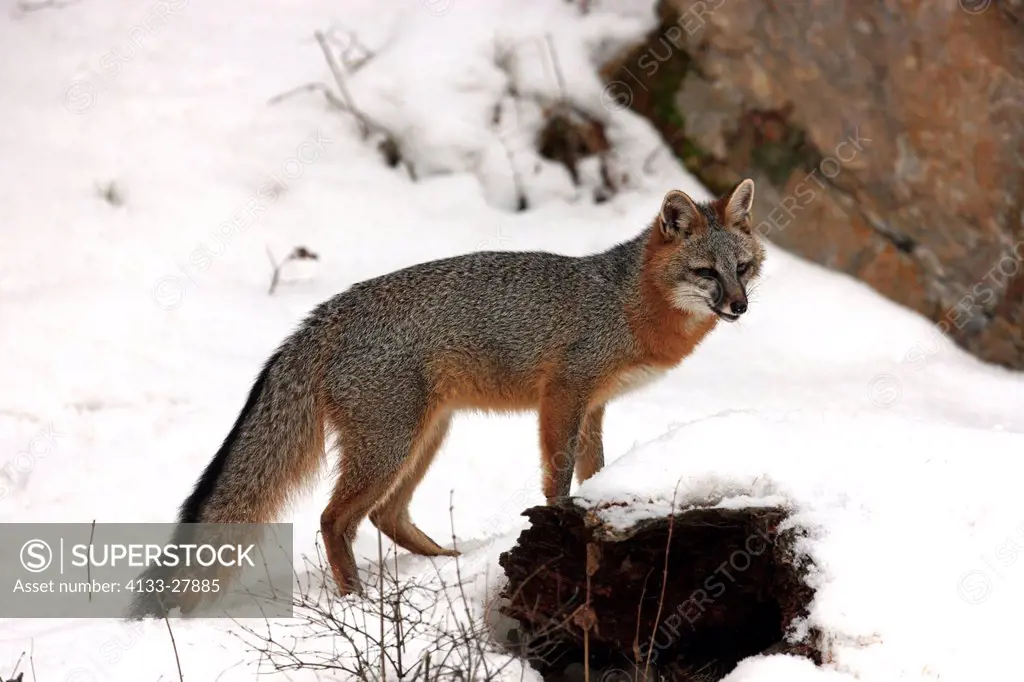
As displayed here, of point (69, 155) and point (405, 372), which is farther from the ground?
point (405, 372)

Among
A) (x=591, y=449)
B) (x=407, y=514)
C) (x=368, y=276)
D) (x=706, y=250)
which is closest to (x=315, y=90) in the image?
(x=368, y=276)

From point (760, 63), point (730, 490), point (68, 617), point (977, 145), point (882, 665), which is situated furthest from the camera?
point (760, 63)

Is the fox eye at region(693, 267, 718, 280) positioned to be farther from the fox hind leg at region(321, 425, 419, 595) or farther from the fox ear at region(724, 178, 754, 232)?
the fox hind leg at region(321, 425, 419, 595)

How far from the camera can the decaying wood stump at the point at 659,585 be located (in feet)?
15.6

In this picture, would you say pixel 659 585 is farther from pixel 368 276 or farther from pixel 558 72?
pixel 558 72

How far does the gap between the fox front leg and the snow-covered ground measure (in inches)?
25.1

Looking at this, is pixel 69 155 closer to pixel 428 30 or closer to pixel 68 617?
pixel 428 30

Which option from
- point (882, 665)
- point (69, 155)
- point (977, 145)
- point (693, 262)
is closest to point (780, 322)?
point (977, 145)

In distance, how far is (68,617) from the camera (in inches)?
237

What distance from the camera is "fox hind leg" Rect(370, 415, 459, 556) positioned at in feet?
22.0

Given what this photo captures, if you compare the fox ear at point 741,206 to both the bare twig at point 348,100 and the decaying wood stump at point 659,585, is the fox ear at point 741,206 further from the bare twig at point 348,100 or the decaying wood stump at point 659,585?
the bare twig at point 348,100

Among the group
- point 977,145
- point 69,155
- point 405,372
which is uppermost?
point 977,145

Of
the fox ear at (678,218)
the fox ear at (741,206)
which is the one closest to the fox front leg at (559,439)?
the fox ear at (678,218)

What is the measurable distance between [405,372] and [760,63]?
6.12 metres
